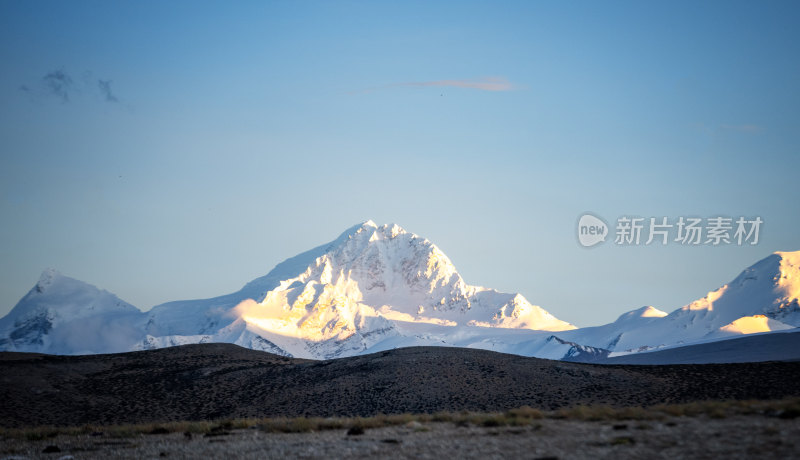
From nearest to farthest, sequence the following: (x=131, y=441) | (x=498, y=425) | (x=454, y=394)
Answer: (x=498, y=425) < (x=131, y=441) < (x=454, y=394)

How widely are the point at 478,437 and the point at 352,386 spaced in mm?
30101

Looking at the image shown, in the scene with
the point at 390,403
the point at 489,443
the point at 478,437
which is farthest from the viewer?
the point at 390,403

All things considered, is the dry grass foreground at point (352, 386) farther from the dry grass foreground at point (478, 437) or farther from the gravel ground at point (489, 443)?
the gravel ground at point (489, 443)

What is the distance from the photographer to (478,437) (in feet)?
77.6

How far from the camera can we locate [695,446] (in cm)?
1930

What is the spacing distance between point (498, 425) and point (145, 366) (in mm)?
47310

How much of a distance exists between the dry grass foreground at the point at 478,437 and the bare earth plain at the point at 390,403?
0.25 ft

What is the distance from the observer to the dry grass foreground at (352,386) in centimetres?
4416

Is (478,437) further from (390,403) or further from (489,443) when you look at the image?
(390,403)

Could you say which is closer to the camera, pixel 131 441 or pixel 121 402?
pixel 131 441

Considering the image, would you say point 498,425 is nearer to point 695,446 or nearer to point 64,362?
point 695,446

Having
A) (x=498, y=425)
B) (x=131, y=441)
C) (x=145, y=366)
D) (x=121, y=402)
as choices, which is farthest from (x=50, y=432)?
(x=145, y=366)

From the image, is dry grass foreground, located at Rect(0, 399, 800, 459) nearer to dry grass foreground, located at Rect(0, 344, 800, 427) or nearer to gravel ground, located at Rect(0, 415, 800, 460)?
gravel ground, located at Rect(0, 415, 800, 460)

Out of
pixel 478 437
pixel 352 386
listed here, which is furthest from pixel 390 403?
pixel 478 437
